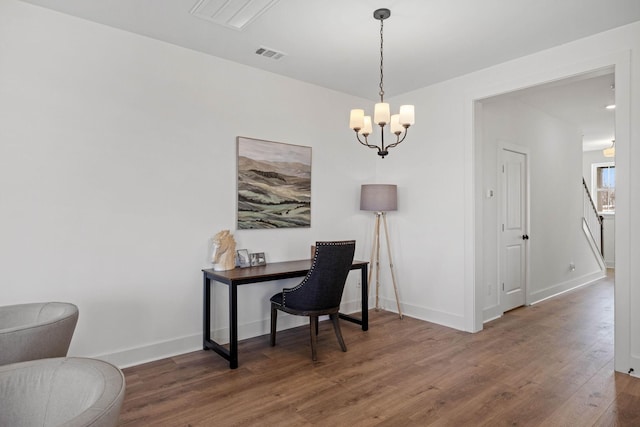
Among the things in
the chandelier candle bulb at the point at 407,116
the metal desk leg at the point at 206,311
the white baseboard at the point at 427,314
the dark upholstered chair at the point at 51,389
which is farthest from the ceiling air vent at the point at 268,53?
the white baseboard at the point at 427,314

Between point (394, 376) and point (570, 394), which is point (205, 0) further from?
point (570, 394)

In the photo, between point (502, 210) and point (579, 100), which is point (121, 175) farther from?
point (579, 100)

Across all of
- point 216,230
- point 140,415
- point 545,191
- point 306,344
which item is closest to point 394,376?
point 306,344

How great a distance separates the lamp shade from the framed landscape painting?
2.32ft

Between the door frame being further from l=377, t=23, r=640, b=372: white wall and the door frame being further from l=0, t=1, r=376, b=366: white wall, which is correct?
l=0, t=1, r=376, b=366: white wall

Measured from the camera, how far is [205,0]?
2650 millimetres

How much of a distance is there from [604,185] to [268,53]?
9.21 meters

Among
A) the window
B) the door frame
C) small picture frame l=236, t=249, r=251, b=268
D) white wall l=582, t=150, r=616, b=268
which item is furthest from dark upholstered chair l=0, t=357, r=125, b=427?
the window

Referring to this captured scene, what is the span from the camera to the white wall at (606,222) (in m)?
8.36

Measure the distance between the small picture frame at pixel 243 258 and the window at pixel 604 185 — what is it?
9085 mm

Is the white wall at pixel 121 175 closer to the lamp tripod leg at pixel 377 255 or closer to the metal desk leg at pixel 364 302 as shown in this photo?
the metal desk leg at pixel 364 302

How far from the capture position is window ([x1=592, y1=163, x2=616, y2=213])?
353 inches

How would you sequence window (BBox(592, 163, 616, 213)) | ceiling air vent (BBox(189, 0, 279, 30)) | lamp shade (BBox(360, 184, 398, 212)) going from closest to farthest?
ceiling air vent (BBox(189, 0, 279, 30))
lamp shade (BBox(360, 184, 398, 212))
window (BBox(592, 163, 616, 213))

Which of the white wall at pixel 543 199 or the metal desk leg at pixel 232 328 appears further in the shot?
the white wall at pixel 543 199
